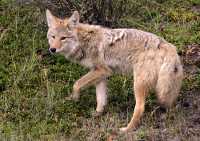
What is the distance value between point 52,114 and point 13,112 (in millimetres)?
574

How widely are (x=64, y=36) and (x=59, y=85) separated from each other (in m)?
1.01

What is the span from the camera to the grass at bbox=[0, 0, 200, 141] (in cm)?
814

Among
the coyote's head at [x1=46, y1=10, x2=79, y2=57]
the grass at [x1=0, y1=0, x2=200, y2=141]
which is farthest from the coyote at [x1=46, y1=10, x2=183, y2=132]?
the grass at [x1=0, y1=0, x2=200, y2=141]

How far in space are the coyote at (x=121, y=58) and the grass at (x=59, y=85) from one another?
0.28 metres

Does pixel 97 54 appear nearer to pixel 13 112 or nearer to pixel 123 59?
pixel 123 59

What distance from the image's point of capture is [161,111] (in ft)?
28.7

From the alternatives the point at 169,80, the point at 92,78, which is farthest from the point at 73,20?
the point at 169,80

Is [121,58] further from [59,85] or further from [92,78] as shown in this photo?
[59,85]

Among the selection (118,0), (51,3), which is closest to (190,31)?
(118,0)

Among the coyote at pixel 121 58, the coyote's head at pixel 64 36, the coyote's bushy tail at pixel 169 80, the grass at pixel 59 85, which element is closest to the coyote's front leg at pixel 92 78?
the coyote at pixel 121 58

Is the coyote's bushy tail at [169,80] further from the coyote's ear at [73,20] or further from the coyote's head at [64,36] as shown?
the coyote's ear at [73,20]

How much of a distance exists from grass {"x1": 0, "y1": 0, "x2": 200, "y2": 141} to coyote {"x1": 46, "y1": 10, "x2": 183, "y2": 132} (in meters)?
0.28

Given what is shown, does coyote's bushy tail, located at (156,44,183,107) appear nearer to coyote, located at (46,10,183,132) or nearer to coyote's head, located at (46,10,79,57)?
coyote, located at (46,10,183,132)

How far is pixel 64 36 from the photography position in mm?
9008
